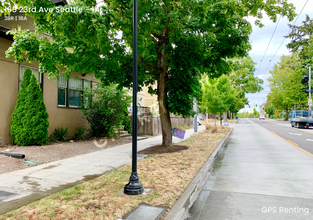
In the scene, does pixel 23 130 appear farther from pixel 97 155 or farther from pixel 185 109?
pixel 185 109

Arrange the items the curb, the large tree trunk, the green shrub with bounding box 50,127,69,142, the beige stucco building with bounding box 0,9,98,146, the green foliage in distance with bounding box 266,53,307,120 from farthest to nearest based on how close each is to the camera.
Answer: the green foliage in distance with bounding box 266,53,307,120
the green shrub with bounding box 50,127,69,142
the large tree trunk
the beige stucco building with bounding box 0,9,98,146
the curb

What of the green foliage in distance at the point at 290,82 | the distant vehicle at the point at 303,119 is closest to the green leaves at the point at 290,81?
the green foliage in distance at the point at 290,82

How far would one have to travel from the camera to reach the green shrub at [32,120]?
9523 mm

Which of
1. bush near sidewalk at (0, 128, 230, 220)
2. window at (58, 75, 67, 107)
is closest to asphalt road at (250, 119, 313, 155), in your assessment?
bush near sidewalk at (0, 128, 230, 220)

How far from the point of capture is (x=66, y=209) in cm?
381

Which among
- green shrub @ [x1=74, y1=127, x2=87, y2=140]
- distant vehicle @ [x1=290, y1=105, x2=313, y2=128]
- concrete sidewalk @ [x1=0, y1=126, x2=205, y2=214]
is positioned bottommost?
concrete sidewalk @ [x1=0, y1=126, x2=205, y2=214]

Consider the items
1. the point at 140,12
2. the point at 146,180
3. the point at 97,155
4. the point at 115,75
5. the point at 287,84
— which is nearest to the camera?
the point at 146,180

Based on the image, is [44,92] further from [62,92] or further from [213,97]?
[213,97]

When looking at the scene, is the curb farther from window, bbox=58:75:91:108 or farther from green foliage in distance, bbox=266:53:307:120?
green foliage in distance, bbox=266:53:307:120

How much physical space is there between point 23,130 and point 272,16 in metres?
11.0

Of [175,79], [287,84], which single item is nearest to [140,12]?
[175,79]

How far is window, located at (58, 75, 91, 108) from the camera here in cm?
1275

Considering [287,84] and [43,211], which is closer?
[43,211]

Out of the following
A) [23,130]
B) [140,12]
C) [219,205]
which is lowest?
[219,205]
